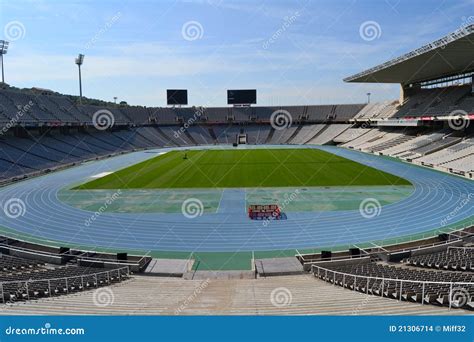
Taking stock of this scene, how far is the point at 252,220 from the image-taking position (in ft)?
66.9

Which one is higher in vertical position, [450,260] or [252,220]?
[252,220]

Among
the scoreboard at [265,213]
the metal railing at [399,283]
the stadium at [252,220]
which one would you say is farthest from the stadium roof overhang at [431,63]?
the metal railing at [399,283]

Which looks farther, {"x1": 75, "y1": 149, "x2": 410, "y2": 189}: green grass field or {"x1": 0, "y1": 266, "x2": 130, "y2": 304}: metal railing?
{"x1": 75, "y1": 149, "x2": 410, "y2": 189}: green grass field

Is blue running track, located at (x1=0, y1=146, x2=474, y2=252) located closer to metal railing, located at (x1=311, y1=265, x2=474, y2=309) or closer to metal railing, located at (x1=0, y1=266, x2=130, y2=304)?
metal railing, located at (x1=0, y1=266, x2=130, y2=304)

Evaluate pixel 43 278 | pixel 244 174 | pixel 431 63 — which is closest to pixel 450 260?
pixel 43 278

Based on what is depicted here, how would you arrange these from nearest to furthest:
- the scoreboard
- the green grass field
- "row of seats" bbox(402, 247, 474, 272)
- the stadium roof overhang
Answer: "row of seats" bbox(402, 247, 474, 272) → the scoreboard → the green grass field → the stadium roof overhang

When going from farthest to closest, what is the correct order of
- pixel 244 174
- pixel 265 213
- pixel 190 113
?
pixel 190 113
pixel 244 174
pixel 265 213

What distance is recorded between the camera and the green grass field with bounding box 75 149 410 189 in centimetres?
3080

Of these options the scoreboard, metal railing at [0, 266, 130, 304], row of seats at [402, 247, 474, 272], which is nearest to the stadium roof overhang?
the scoreboard

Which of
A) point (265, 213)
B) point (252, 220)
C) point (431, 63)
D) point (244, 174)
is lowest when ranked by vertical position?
point (252, 220)

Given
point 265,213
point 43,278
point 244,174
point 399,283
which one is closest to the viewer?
point 399,283

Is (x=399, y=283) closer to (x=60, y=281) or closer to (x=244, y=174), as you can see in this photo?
(x=60, y=281)

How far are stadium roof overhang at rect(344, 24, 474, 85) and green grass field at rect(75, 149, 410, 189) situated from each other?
1153 centimetres

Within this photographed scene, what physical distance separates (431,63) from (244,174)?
23.6 meters
